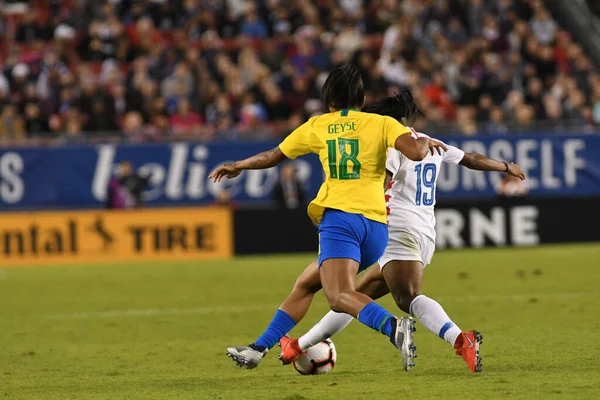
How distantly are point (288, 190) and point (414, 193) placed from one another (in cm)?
1318

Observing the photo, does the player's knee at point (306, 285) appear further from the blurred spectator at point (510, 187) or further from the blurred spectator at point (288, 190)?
the blurred spectator at point (510, 187)

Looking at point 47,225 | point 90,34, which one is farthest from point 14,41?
point 47,225

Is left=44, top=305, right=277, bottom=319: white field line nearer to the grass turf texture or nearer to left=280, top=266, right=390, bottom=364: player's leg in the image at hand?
the grass turf texture

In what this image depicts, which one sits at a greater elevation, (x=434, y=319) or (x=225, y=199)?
(x=434, y=319)

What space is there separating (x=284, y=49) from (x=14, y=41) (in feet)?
17.2

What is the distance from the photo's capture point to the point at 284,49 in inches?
942

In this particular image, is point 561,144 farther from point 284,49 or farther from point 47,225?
point 47,225

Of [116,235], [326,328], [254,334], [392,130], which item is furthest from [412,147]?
[116,235]

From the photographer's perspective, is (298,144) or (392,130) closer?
(392,130)

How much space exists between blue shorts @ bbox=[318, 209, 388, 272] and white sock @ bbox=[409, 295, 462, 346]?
0.52 meters

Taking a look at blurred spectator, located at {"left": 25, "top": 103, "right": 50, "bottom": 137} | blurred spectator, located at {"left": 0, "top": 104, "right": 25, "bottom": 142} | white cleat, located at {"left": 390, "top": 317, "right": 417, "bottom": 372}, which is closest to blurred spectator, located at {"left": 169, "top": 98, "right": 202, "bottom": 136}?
blurred spectator, located at {"left": 25, "top": 103, "right": 50, "bottom": 137}

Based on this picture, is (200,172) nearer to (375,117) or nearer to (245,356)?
(245,356)

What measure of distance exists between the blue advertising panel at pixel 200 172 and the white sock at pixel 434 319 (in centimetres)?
1389

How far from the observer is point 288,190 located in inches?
841
